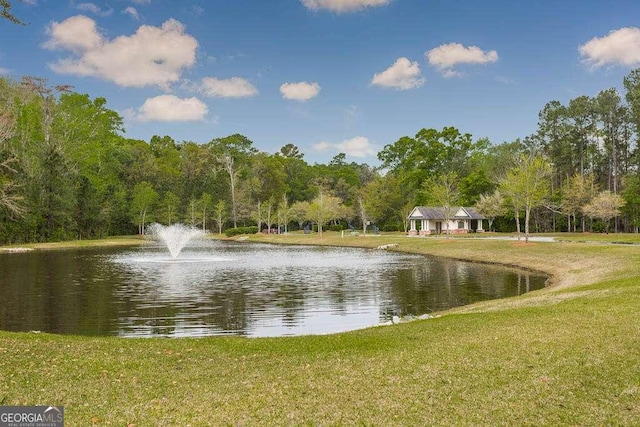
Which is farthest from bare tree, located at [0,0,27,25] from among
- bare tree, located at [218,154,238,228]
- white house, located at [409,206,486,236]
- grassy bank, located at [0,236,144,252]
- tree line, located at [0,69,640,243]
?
bare tree, located at [218,154,238,228]

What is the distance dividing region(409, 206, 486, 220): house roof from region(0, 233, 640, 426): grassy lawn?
252 ft

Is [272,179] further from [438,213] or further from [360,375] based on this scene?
[360,375]

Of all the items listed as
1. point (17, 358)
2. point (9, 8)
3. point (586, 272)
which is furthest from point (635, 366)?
point (586, 272)

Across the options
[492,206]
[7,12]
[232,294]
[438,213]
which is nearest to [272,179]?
[438,213]

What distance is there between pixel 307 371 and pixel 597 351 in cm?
617

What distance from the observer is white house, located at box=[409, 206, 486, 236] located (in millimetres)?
92250

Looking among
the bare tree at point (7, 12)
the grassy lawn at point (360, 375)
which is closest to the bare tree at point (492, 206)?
the grassy lawn at point (360, 375)

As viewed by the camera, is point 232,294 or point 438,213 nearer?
point 232,294

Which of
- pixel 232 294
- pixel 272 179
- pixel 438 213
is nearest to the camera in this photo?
pixel 232 294

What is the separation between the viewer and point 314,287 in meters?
30.0

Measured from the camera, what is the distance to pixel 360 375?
1016cm

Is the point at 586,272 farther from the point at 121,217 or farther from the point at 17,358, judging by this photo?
the point at 121,217

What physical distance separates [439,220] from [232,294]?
71595mm

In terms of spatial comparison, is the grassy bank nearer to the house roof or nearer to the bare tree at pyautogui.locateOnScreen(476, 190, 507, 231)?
the house roof
